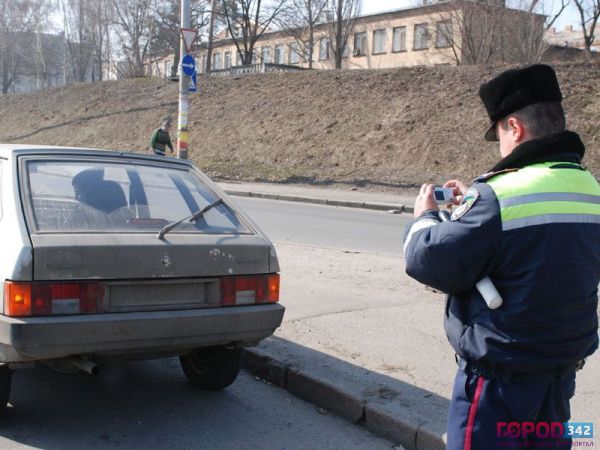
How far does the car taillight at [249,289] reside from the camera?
4312 mm

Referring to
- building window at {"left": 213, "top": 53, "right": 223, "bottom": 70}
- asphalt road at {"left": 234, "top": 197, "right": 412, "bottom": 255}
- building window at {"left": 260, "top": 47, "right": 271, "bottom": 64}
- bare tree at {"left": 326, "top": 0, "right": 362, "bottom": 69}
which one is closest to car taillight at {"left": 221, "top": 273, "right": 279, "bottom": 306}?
asphalt road at {"left": 234, "top": 197, "right": 412, "bottom": 255}

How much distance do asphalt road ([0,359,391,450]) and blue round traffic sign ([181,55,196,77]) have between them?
1310cm

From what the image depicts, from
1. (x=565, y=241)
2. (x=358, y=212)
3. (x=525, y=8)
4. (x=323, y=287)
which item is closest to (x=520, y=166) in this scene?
(x=565, y=241)

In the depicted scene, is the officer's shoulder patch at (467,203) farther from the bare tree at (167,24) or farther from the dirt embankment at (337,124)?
the bare tree at (167,24)

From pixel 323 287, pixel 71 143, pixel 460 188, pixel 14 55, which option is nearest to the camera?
pixel 460 188

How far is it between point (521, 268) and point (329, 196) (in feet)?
56.6

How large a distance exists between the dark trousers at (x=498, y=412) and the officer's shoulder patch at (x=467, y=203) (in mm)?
533

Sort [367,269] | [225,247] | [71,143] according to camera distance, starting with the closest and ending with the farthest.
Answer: [225,247], [367,269], [71,143]

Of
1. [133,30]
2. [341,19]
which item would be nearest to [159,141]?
[341,19]

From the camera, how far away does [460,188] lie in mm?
2596

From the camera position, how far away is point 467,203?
7.34 ft

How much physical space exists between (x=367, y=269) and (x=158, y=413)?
4.73 metres

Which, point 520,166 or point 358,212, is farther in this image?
point 358,212

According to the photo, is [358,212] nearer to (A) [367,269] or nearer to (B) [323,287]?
(A) [367,269]
